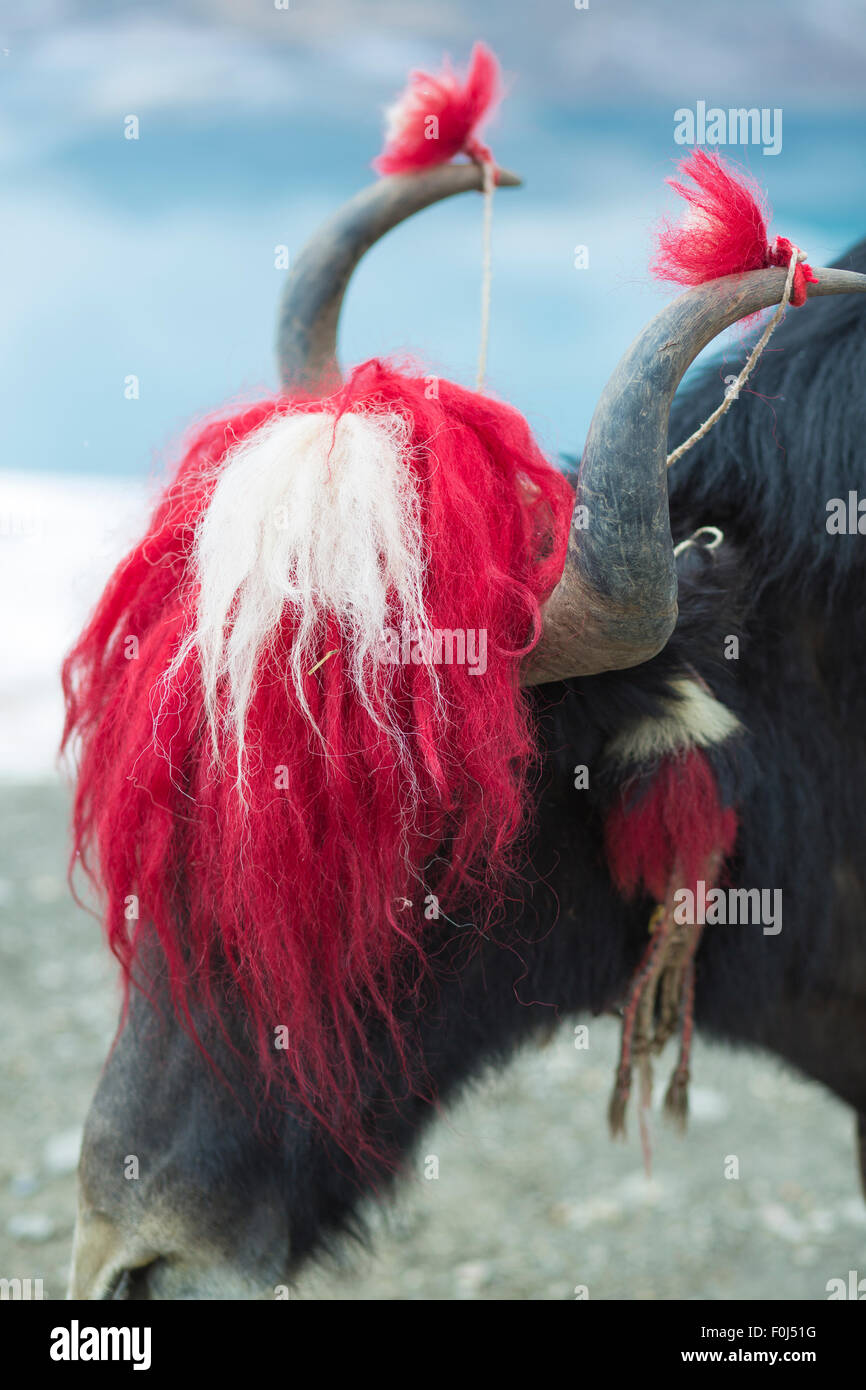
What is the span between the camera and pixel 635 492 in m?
1.13

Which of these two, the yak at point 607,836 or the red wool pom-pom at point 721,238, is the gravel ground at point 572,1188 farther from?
the red wool pom-pom at point 721,238

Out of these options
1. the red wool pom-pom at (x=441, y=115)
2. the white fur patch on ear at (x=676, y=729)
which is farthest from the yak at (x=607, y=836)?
the red wool pom-pom at (x=441, y=115)

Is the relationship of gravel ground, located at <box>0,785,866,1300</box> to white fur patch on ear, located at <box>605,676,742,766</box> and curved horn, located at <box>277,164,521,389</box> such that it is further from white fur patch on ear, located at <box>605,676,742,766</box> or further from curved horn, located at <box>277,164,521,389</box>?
curved horn, located at <box>277,164,521,389</box>

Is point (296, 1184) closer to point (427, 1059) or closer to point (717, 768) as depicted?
point (427, 1059)

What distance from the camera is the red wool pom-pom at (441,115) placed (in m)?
2.08

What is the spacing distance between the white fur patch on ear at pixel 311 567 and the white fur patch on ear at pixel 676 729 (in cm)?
33

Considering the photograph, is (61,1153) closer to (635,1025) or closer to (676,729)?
(635,1025)

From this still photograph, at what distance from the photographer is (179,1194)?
1.40 meters

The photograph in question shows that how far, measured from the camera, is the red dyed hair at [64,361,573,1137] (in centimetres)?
122

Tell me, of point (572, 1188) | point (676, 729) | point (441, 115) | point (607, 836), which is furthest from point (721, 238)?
point (572, 1188)

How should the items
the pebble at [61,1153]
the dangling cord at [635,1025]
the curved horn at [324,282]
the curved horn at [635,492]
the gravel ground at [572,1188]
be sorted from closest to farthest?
the curved horn at [635,492] < the dangling cord at [635,1025] < the curved horn at [324,282] < the gravel ground at [572,1188] < the pebble at [61,1153]

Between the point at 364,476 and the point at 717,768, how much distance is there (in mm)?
606

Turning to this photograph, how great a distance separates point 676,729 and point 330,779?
452 millimetres
